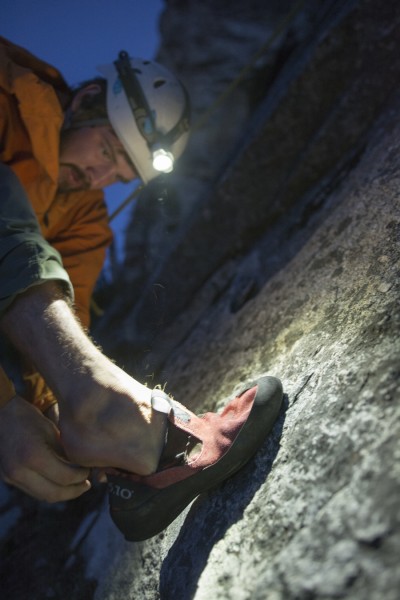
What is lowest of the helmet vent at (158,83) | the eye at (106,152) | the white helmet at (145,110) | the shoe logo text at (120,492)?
the shoe logo text at (120,492)

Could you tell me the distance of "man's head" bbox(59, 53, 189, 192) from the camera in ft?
9.03

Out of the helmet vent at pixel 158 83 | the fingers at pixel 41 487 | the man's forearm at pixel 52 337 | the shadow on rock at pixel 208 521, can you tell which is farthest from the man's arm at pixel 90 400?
the helmet vent at pixel 158 83

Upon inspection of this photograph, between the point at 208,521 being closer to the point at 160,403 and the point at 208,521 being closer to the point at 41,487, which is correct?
the point at 160,403

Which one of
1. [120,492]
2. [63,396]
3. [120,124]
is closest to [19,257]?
[63,396]

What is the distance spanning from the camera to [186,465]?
1271mm

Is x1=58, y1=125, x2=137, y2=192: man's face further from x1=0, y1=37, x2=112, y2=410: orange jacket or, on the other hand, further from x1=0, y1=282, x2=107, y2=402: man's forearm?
x1=0, y1=282, x2=107, y2=402: man's forearm

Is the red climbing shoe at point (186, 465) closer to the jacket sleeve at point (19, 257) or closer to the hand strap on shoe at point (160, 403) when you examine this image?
the hand strap on shoe at point (160, 403)

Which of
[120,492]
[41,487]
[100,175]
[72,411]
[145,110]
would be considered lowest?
[41,487]

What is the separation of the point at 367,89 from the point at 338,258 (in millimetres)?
1600

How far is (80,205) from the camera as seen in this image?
292cm

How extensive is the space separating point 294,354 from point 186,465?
554mm

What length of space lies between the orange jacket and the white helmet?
1.23 feet

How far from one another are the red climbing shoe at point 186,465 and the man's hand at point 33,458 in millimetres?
153

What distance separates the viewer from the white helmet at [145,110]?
277 cm
